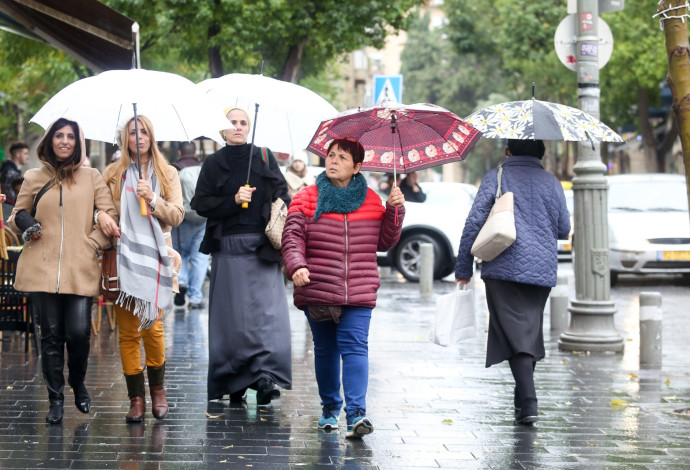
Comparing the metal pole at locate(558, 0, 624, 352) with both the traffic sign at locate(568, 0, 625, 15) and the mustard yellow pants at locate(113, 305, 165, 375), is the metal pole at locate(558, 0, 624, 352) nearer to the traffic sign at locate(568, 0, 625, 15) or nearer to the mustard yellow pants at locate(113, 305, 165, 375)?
the traffic sign at locate(568, 0, 625, 15)

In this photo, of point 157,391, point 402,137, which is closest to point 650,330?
point 402,137

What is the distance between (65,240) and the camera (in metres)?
6.99

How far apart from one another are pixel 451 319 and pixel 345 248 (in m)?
1.11

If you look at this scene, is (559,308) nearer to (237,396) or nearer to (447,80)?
(237,396)

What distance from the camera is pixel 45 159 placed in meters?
7.05

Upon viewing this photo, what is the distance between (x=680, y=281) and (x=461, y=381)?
37.1ft

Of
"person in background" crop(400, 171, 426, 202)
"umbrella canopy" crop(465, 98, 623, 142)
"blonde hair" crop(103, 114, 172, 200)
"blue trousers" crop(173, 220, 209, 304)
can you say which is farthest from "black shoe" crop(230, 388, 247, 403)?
"person in background" crop(400, 171, 426, 202)

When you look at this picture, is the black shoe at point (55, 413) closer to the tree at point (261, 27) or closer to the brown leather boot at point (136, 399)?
the brown leather boot at point (136, 399)

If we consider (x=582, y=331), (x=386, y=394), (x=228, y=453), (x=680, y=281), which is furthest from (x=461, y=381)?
(x=680, y=281)

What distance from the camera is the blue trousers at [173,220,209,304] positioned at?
45.5 feet

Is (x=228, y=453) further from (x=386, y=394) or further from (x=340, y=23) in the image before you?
(x=340, y=23)

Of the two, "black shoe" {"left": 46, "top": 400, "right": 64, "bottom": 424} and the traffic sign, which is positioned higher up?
the traffic sign

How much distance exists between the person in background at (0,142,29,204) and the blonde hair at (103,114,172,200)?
651 cm

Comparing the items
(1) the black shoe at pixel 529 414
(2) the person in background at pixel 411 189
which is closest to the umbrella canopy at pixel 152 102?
(1) the black shoe at pixel 529 414
